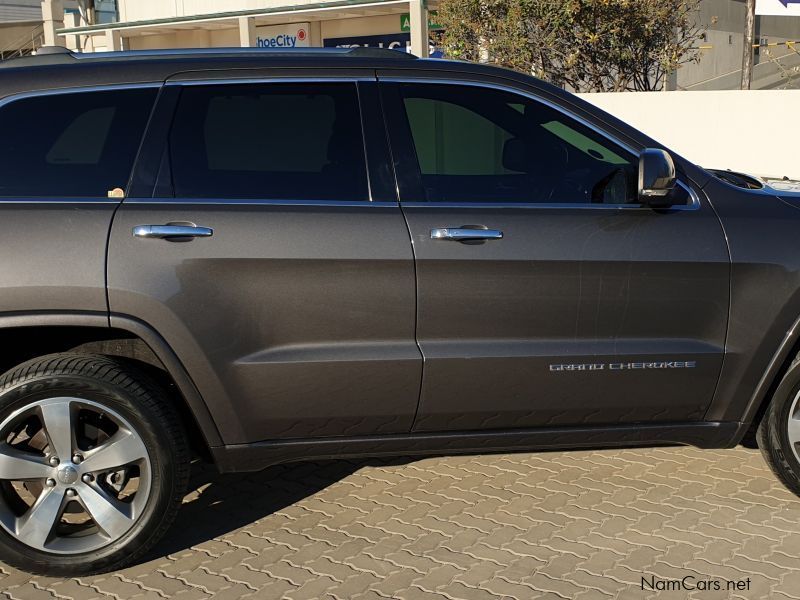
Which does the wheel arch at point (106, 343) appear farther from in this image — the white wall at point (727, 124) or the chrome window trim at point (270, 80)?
the white wall at point (727, 124)

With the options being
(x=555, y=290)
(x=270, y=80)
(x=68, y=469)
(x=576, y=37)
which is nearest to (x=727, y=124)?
(x=576, y=37)

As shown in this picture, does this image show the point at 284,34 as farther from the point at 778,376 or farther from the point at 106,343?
the point at 778,376

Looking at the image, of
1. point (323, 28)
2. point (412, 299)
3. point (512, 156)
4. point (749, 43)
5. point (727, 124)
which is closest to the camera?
point (412, 299)

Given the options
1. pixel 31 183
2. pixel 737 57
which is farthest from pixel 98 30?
pixel 31 183

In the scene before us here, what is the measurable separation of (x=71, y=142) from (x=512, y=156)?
181 centimetres

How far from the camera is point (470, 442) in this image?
368cm

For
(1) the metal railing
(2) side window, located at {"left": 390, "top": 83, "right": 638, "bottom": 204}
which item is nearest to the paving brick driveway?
(2) side window, located at {"left": 390, "top": 83, "right": 638, "bottom": 204}

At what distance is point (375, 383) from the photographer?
139 inches

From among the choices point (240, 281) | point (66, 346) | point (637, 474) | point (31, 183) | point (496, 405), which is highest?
point (31, 183)

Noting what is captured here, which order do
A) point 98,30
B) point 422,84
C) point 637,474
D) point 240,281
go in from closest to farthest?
point 240,281 → point 422,84 → point 637,474 → point 98,30

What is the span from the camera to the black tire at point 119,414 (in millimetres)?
3377

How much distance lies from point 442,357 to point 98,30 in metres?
26.7

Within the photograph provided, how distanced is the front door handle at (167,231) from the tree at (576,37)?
10.8 m

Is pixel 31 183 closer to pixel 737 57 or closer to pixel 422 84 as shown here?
pixel 422 84
